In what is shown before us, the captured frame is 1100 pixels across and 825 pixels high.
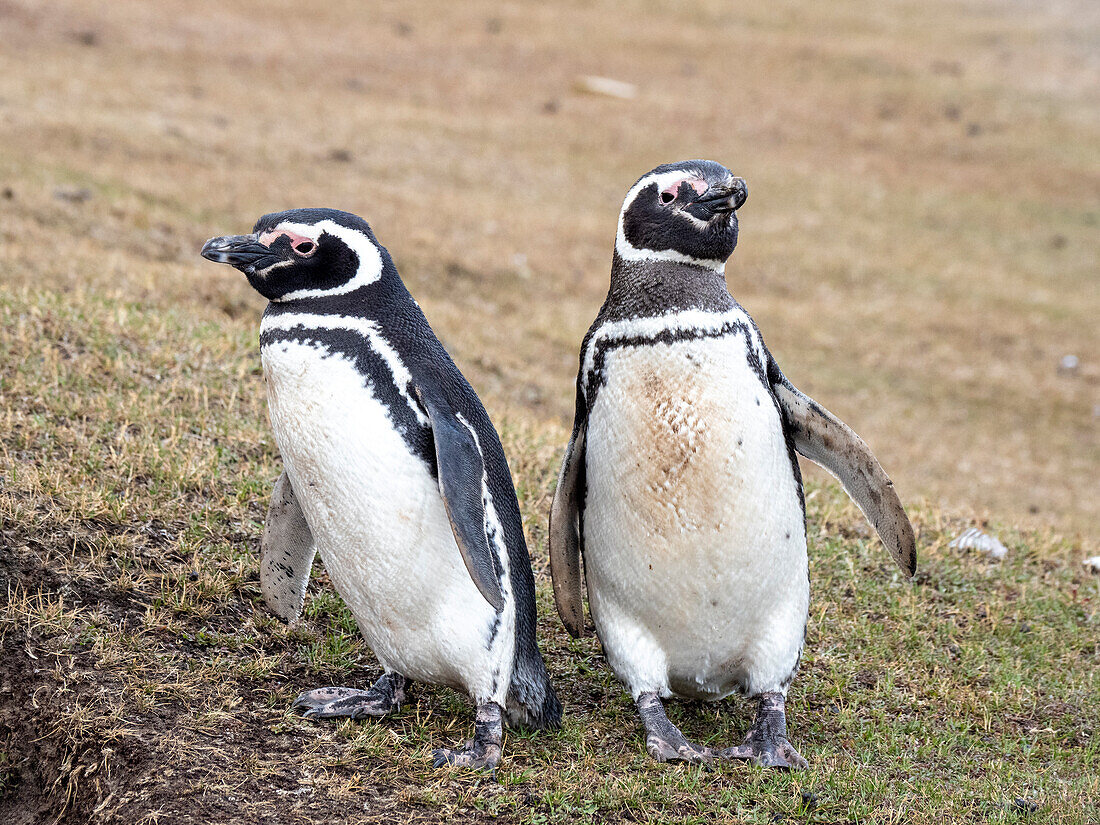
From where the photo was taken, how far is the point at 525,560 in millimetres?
3910

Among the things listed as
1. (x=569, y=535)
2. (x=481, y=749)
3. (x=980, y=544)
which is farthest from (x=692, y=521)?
(x=980, y=544)

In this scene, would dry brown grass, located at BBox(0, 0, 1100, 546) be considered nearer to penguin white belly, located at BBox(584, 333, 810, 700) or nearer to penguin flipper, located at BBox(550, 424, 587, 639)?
penguin white belly, located at BBox(584, 333, 810, 700)

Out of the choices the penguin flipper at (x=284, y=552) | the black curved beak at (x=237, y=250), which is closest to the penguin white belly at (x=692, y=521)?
the penguin flipper at (x=284, y=552)

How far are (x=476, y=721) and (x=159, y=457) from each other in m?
2.25

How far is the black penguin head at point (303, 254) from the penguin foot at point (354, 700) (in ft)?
4.55

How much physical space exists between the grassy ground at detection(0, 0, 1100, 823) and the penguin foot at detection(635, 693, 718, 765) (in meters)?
0.08

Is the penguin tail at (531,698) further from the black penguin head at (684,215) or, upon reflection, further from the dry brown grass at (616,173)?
the dry brown grass at (616,173)

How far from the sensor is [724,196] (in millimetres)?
3590

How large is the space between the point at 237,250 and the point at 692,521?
69.0 inches

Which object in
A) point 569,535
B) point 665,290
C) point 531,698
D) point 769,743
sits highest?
point 665,290

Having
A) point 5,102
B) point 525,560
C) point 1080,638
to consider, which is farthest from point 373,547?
point 5,102

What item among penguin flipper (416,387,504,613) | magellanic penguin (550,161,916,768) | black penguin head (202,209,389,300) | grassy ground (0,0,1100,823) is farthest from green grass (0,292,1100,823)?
black penguin head (202,209,389,300)

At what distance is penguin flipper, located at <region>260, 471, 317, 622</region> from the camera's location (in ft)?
13.4

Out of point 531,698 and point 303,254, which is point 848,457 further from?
point 303,254
